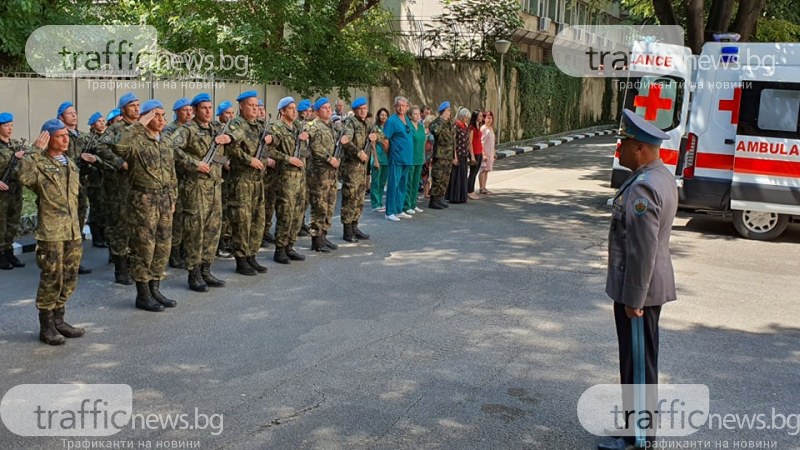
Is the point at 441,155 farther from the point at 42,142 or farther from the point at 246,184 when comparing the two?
the point at 42,142

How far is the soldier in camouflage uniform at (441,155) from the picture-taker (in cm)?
1416

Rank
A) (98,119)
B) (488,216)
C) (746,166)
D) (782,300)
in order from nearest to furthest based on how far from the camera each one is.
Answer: (782,300), (98,119), (746,166), (488,216)

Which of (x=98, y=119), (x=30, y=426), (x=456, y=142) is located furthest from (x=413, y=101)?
(x=30, y=426)

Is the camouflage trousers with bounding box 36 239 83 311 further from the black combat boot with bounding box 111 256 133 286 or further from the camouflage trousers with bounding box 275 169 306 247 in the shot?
the camouflage trousers with bounding box 275 169 306 247

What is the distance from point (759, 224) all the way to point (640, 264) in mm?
8562

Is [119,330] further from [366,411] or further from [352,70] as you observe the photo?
[352,70]

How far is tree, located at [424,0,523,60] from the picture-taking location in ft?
87.6

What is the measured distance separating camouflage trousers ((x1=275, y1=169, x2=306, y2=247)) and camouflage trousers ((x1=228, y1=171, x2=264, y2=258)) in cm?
40

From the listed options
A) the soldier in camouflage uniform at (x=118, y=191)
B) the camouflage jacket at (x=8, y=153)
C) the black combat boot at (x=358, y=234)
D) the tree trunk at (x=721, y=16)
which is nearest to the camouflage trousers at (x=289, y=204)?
the black combat boot at (x=358, y=234)

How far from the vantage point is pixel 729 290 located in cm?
898

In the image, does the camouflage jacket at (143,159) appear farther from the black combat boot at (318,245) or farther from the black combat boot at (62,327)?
the black combat boot at (318,245)

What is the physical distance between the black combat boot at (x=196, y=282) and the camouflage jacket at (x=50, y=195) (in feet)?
5.79

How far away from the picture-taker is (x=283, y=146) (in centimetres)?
938

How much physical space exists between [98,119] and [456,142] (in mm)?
6710
